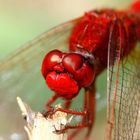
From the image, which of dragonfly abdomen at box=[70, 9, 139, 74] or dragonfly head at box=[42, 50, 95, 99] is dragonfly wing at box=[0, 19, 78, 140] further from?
dragonfly head at box=[42, 50, 95, 99]

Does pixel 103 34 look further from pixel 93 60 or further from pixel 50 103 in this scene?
pixel 50 103

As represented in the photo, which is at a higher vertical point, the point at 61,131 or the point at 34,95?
the point at 34,95

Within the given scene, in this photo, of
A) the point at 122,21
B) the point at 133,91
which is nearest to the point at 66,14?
the point at 122,21

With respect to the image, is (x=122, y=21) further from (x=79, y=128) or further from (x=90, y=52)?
(x=79, y=128)

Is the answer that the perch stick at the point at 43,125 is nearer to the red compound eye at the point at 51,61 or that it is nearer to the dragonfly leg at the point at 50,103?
the dragonfly leg at the point at 50,103

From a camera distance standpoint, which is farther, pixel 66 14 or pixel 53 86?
pixel 66 14

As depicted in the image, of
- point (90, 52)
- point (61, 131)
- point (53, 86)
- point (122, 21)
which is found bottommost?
point (61, 131)
